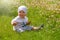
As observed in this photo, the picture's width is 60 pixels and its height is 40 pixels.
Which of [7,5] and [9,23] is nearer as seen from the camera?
[9,23]

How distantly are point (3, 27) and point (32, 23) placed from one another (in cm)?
110

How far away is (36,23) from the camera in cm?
973

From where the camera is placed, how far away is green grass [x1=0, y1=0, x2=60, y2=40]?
8391 millimetres

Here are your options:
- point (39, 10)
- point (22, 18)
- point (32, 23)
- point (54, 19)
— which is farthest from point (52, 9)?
point (22, 18)

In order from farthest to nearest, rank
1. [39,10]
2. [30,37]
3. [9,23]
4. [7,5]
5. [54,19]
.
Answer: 1. [7,5]
2. [39,10]
3. [54,19]
4. [9,23]
5. [30,37]

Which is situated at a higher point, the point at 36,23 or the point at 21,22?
the point at 21,22

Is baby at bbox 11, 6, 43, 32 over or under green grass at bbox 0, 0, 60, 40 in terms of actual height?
over

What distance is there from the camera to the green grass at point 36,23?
8.39 metres

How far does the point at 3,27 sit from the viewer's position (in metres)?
9.20

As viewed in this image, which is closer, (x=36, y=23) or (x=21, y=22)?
(x=21, y=22)

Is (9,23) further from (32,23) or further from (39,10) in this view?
(39,10)

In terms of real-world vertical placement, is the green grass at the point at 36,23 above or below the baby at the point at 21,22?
below

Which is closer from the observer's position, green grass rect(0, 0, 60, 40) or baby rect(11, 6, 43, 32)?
green grass rect(0, 0, 60, 40)

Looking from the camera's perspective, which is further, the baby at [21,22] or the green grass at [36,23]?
the baby at [21,22]
